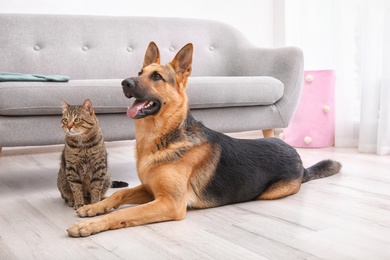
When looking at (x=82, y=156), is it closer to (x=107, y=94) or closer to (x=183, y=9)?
(x=107, y=94)

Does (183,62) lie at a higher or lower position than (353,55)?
higher

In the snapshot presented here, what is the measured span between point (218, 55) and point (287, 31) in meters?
1.19

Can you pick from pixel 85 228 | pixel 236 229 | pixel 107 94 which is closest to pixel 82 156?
pixel 85 228

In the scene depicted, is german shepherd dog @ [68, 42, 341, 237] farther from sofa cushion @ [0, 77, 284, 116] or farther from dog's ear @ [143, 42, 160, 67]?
sofa cushion @ [0, 77, 284, 116]

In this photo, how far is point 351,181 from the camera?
2883mm

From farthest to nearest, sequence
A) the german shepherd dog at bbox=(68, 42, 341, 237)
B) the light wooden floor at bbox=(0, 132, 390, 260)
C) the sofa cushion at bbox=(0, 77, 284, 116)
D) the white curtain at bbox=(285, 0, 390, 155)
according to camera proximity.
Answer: the white curtain at bbox=(285, 0, 390, 155), the sofa cushion at bbox=(0, 77, 284, 116), the german shepherd dog at bbox=(68, 42, 341, 237), the light wooden floor at bbox=(0, 132, 390, 260)

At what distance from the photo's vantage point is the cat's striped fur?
89.8 inches

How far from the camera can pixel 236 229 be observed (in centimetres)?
196

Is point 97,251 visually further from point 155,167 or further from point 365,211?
point 365,211

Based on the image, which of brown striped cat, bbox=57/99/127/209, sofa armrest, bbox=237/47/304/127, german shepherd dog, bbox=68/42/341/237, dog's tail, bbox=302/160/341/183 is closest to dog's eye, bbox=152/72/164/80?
german shepherd dog, bbox=68/42/341/237

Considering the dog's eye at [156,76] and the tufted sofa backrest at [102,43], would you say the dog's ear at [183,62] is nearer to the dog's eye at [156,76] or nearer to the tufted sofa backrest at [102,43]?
the dog's eye at [156,76]

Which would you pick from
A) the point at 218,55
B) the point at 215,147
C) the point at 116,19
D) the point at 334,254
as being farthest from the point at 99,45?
the point at 334,254

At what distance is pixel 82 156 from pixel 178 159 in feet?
1.55

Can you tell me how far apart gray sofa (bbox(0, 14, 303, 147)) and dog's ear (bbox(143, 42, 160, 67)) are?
52cm
